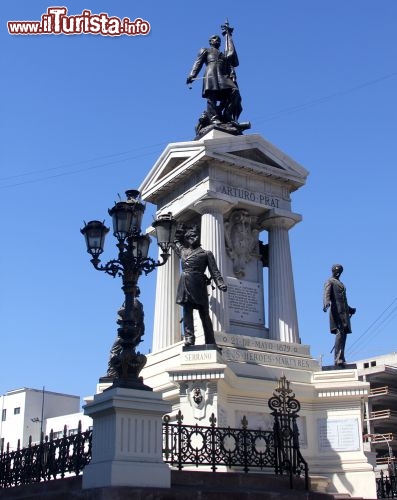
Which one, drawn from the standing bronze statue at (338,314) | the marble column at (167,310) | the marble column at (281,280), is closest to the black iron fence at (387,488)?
the standing bronze statue at (338,314)

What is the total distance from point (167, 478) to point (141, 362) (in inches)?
67.8

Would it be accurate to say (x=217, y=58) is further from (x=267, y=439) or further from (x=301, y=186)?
(x=267, y=439)

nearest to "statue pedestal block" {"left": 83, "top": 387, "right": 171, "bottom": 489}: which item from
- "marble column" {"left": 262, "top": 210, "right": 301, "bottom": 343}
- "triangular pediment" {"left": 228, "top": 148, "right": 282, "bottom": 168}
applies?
"marble column" {"left": 262, "top": 210, "right": 301, "bottom": 343}

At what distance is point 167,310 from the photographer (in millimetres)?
20516

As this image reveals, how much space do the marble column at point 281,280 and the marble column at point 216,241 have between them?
1.56m

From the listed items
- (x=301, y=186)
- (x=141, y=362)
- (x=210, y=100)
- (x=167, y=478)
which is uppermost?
(x=210, y=100)

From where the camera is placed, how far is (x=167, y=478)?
419 inches

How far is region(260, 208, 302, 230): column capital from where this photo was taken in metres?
20.7

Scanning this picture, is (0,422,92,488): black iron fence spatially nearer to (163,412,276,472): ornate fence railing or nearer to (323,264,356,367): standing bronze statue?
(163,412,276,472): ornate fence railing

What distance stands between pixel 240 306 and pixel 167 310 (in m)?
2.12

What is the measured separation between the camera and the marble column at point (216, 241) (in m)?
18.5

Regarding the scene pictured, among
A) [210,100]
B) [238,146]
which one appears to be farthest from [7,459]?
[210,100]

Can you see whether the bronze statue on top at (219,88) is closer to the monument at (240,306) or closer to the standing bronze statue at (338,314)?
the monument at (240,306)

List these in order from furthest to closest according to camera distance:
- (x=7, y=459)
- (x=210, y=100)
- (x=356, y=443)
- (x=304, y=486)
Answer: (x=210, y=100) → (x=356, y=443) → (x=7, y=459) → (x=304, y=486)
